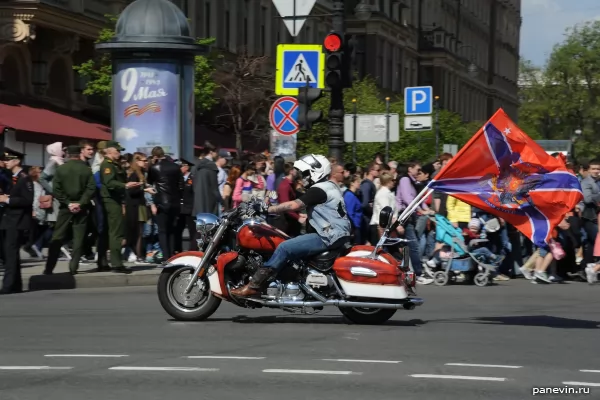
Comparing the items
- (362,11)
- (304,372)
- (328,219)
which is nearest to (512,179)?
(328,219)

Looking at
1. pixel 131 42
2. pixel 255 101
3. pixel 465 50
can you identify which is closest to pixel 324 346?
pixel 131 42

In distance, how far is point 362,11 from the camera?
7394 cm

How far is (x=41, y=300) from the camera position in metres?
16.0

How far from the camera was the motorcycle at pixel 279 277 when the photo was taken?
13102mm

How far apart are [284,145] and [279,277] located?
9.44 meters

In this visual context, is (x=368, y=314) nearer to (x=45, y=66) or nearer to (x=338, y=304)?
(x=338, y=304)

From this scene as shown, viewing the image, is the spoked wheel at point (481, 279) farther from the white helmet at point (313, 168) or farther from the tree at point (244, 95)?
the tree at point (244, 95)

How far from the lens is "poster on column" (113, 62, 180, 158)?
23672 mm

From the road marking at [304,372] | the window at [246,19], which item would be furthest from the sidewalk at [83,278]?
the window at [246,19]

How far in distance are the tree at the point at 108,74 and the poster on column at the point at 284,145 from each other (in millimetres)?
16471

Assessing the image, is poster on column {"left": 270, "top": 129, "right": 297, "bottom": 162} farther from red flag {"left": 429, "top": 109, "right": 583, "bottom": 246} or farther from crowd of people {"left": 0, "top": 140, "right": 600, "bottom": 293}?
red flag {"left": 429, "top": 109, "right": 583, "bottom": 246}

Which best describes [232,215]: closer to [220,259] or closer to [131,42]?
[220,259]

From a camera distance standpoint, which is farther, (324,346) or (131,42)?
(131,42)

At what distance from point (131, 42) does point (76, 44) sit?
17040 mm
